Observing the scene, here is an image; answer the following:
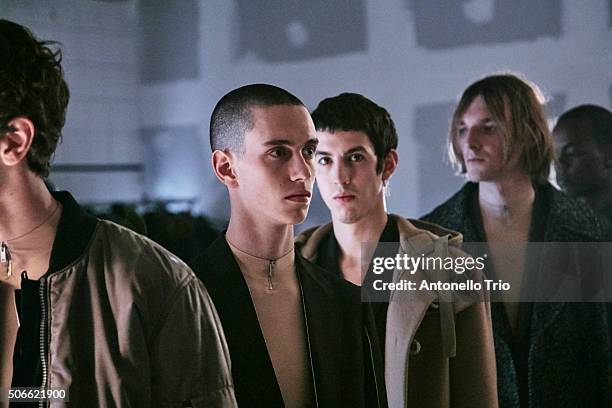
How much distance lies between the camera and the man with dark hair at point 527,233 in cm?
226

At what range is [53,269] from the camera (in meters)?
1.60

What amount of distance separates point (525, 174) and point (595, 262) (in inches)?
12.9

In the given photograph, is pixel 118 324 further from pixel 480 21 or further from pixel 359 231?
pixel 480 21

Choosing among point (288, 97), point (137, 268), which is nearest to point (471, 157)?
point (288, 97)

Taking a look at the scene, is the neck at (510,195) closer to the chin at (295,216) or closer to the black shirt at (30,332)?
the chin at (295,216)

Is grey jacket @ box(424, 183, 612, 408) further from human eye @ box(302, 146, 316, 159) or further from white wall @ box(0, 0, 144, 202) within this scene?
white wall @ box(0, 0, 144, 202)

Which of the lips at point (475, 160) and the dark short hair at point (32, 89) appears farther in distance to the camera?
the lips at point (475, 160)

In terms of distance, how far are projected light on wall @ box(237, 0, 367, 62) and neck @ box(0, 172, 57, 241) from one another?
89cm

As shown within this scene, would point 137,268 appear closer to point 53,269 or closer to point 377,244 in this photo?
point 53,269

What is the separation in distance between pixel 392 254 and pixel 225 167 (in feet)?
1.77

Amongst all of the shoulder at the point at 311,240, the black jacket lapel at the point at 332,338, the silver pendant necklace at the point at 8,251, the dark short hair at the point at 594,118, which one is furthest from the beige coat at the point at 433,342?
the silver pendant necklace at the point at 8,251

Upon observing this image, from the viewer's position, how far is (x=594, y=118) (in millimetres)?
2260

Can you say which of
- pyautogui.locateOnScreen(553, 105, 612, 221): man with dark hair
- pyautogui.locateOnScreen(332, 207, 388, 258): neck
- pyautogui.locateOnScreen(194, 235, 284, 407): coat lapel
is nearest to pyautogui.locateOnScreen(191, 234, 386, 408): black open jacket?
pyautogui.locateOnScreen(194, 235, 284, 407): coat lapel

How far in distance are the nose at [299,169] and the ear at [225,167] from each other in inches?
6.2
